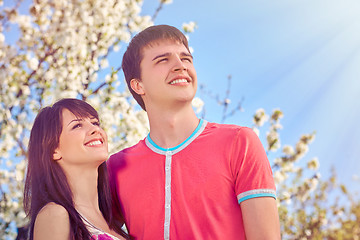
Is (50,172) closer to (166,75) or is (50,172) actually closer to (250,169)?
(166,75)

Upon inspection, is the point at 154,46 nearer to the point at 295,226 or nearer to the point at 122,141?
the point at 122,141

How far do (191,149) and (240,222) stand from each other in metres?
0.57

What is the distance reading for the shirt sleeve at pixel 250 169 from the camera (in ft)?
8.29

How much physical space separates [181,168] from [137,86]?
2.38 ft

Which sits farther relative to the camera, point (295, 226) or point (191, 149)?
point (295, 226)

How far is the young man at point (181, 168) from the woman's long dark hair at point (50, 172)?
0.11 metres

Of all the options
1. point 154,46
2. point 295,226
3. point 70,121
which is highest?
point 154,46

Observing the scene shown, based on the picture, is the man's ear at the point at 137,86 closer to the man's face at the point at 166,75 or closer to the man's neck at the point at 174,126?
the man's face at the point at 166,75

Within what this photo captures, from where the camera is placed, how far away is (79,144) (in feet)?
9.53

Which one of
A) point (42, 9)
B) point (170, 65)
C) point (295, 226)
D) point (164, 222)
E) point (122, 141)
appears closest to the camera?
point (164, 222)

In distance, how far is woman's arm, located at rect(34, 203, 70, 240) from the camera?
252 centimetres

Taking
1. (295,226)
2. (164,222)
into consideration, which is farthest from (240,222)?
(295,226)

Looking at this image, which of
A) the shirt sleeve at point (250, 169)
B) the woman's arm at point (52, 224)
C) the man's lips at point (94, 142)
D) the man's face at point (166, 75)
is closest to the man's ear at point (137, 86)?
the man's face at point (166, 75)

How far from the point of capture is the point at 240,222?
262cm
